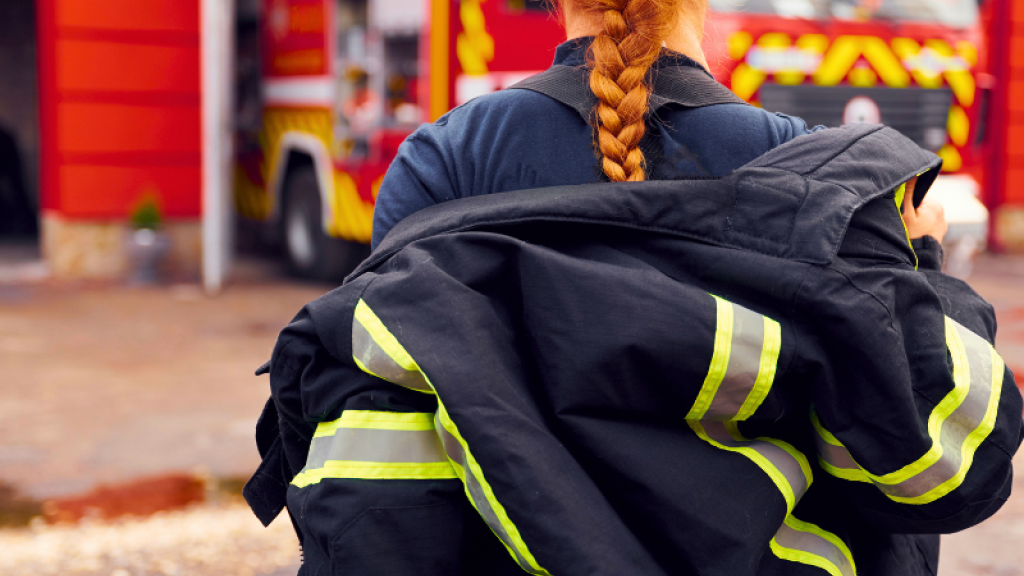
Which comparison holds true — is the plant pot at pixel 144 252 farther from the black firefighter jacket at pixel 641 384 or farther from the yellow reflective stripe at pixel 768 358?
the yellow reflective stripe at pixel 768 358

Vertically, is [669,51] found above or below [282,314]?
above

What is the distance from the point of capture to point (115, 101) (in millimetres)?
8383

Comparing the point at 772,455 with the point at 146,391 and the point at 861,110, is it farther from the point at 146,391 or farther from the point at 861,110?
the point at 861,110

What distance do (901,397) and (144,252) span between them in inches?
309

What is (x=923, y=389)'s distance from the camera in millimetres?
1108

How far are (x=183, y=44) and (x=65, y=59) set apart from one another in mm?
920

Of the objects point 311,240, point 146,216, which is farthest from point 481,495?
point 146,216

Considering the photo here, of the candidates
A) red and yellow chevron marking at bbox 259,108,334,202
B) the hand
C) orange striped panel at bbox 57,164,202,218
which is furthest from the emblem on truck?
orange striped panel at bbox 57,164,202,218

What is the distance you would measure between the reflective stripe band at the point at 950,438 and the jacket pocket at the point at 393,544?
0.44 metres

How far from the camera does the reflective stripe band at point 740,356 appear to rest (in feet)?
3.40

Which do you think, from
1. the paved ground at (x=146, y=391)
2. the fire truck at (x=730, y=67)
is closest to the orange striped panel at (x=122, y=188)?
the paved ground at (x=146, y=391)

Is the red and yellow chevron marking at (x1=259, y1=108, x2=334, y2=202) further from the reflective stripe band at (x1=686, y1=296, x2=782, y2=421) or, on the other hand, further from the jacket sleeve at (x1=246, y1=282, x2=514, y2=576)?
the reflective stripe band at (x1=686, y1=296, x2=782, y2=421)

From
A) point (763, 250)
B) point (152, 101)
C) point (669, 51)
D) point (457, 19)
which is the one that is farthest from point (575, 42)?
point (152, 101)

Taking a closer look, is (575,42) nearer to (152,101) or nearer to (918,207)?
(918,207)
